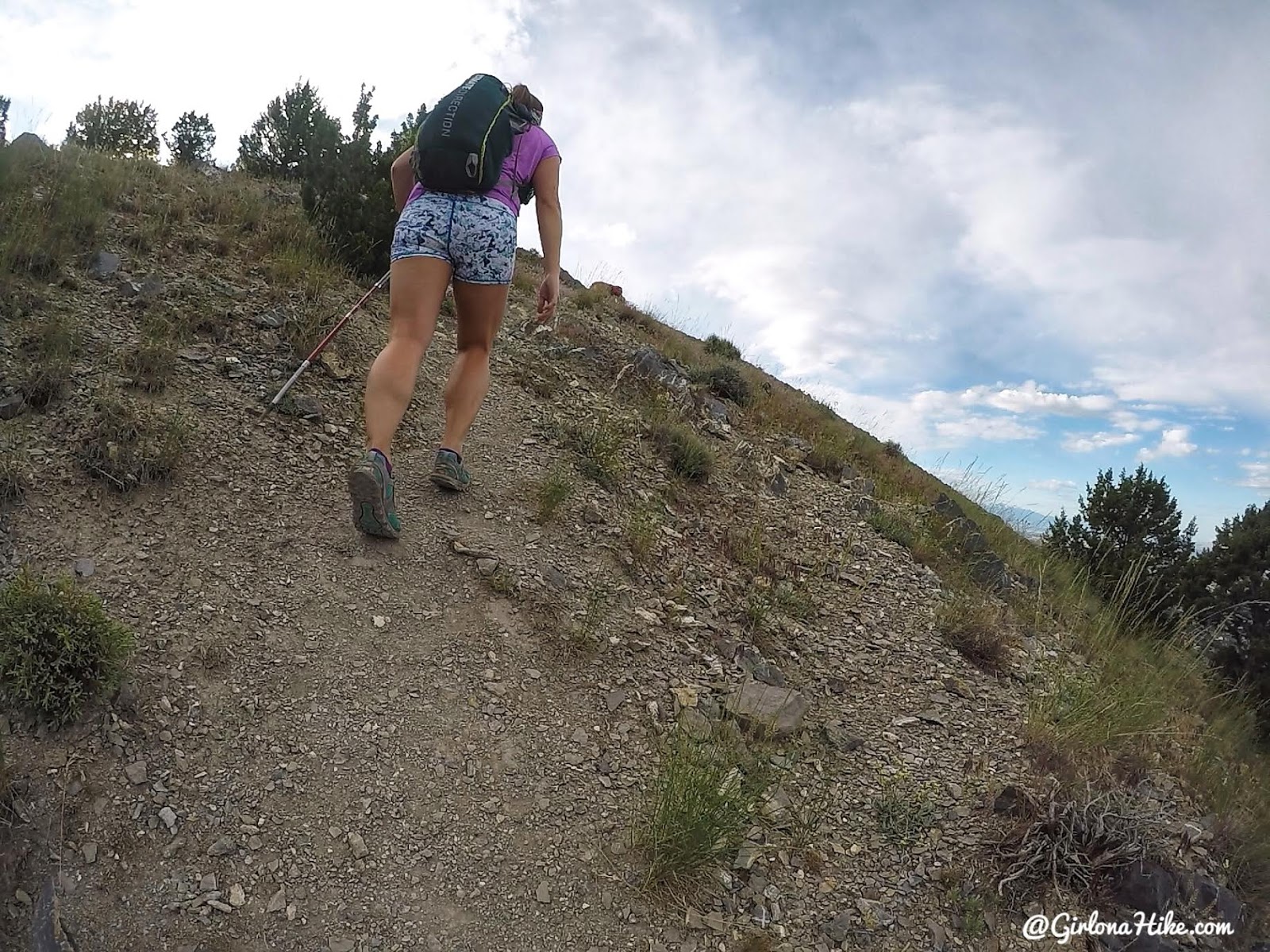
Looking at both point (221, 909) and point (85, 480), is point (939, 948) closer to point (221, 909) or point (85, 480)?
point (221, 909)

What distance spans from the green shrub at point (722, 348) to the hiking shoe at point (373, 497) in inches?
371

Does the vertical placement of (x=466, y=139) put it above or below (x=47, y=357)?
above

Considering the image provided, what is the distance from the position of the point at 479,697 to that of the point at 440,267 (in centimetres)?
186

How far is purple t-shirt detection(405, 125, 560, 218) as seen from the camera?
3.21 meters

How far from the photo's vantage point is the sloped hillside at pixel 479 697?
227 cm

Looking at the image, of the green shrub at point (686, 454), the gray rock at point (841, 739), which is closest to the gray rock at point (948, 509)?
the green shrub at point (686, 454)

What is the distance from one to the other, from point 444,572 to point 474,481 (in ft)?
3.04

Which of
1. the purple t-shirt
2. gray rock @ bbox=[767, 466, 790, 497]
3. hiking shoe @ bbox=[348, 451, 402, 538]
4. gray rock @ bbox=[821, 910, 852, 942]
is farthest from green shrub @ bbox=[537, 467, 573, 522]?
gray rock @ bbox=[821, 910, 852, 942]

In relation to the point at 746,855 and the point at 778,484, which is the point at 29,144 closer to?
the point at 778,484

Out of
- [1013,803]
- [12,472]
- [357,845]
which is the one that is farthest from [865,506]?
[12,472]

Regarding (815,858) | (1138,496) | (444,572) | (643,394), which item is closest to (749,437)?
(643,394)

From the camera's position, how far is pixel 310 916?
2.14m

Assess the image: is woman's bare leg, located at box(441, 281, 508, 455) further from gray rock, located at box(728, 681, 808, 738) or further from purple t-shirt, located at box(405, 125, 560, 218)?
gray rock, located at box(728, 681, 808, 738)

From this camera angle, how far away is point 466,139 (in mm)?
2951
